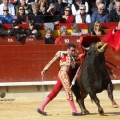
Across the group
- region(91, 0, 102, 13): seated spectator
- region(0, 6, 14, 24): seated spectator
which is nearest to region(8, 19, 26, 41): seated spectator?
region(0, 6, 14, 24): seated spectator

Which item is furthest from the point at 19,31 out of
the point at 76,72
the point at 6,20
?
the point at 76,72

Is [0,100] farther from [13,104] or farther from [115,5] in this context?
[115,5]

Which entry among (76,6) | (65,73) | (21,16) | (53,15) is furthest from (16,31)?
(65,73)

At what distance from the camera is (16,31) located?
14172 mm

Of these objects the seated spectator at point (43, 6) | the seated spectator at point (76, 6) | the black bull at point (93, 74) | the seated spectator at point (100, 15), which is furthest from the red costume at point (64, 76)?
the seated spectator at point (76, 6)

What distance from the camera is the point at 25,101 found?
45.5ft

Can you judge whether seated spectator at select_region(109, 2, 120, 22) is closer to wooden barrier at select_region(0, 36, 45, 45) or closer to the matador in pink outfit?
wooden barrier at select_region(0, 36, 45, 45)

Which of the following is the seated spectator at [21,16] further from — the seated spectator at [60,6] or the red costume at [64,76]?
the red costume at [64,76]

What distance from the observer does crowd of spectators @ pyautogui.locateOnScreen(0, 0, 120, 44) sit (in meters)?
14.1

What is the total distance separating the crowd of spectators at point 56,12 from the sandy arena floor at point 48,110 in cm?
164

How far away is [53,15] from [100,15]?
99 cm

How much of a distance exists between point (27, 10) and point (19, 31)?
49 centimetres

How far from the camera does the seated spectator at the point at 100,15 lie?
13875 mm

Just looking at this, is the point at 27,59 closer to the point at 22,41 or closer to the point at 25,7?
the point at 22,41
